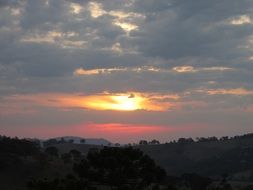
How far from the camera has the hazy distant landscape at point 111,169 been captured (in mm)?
46969

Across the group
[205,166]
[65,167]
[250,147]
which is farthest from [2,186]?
[250,147]

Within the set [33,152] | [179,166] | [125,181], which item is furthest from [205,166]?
[125,181]

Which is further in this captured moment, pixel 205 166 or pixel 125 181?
pixel 205 166

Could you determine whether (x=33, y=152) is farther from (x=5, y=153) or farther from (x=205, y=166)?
(x=205, y=166)

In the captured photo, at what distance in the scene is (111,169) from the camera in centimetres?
4756

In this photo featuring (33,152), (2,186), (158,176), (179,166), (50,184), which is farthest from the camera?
(179,166)

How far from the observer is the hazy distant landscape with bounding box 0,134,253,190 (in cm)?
4697

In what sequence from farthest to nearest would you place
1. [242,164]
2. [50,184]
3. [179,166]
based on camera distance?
[179,166]
[242,164]
[50,184]

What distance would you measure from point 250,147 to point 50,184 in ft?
548

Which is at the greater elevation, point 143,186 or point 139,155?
point 139,155

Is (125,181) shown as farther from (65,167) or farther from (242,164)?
(242,164)

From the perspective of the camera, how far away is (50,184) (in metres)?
40.0

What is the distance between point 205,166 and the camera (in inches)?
7210

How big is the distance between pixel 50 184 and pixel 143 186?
11171 mm
